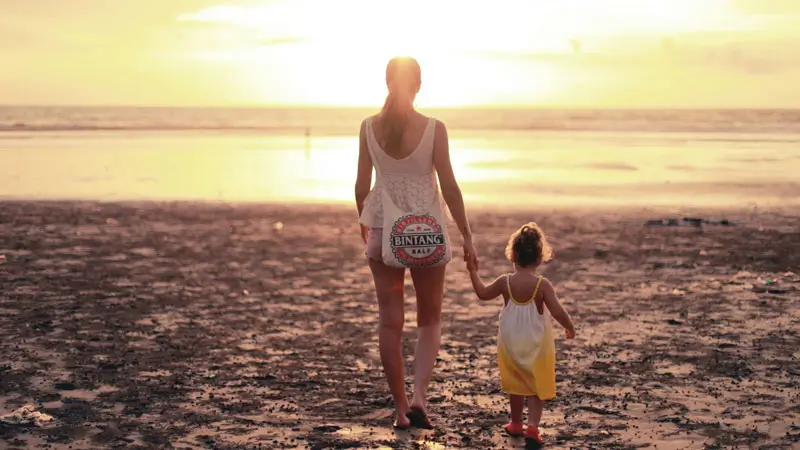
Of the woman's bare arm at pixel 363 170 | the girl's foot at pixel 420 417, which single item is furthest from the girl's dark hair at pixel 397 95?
the girl's foot at pixel 420 417

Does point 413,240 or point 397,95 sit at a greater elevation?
point 397,95

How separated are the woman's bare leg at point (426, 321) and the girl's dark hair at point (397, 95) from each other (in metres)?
0.76

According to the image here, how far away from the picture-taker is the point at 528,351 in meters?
5.03

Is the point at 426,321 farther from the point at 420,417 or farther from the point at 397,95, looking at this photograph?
the point at 397,95

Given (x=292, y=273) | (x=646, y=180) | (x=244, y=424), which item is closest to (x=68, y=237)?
(x=292, y=273)

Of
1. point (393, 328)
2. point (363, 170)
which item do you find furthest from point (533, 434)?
point (363, 170)

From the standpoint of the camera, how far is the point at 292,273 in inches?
424

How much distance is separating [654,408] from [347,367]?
224 cm

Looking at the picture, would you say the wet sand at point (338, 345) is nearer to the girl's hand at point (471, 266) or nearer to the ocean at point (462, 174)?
the girl's hand at point (471, 266)

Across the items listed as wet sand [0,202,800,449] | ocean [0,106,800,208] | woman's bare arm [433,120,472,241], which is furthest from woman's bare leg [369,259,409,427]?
ocean [0,106,800,208]

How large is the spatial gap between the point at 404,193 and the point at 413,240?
290mm

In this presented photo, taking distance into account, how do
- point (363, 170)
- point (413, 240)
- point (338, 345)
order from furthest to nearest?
point (338, 345)
point (363, 170)
point (413, 240)

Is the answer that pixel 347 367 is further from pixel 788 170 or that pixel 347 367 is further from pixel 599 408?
pixel 788 170

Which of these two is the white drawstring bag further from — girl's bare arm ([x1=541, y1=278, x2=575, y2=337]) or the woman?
girl's bare arm ([x1=541, y1=278, x2=575, y2=337])
